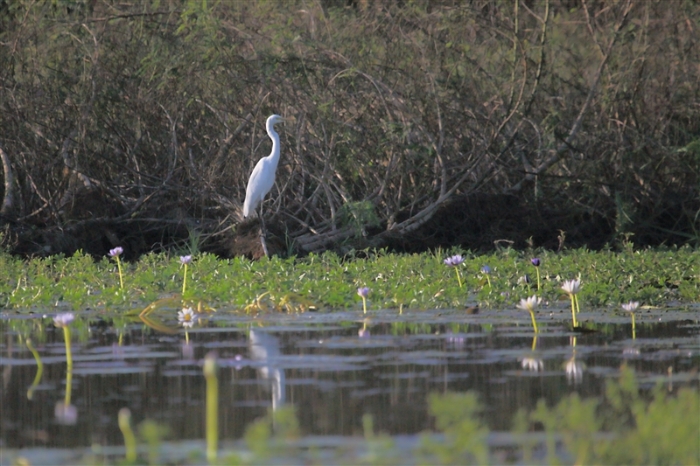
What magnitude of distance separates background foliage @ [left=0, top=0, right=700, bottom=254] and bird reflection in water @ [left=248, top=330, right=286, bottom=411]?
5.64m

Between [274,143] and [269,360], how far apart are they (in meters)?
6.44

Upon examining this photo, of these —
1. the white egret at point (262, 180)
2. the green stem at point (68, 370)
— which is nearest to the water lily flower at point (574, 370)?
the green stem at point (68, 370)

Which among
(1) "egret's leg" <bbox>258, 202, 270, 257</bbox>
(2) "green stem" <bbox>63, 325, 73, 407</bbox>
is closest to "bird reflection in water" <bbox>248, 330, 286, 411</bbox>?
(2) "green stem" <bbox>63, 325, 73, 407</bbox>

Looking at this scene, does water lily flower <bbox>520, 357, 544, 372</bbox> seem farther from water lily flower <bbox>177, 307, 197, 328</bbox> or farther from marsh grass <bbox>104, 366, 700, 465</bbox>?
water lily flower <bbox>177, 307, 197, 328</bbox>

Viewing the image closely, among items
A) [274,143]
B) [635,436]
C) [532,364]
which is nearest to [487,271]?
[532,364]

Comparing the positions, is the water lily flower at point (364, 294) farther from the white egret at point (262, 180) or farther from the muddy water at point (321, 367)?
the white egret at point (262, 180)

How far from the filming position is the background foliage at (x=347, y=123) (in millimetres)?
12352

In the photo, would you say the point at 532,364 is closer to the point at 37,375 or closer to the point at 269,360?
the point at 269,360

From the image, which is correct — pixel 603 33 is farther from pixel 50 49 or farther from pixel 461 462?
pixel 461 462

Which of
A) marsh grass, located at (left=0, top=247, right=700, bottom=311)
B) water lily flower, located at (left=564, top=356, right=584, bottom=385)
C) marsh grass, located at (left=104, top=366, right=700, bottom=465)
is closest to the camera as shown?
marsh grass, located at (left=104, top=366, right=700, bottom=465)

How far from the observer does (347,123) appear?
1227 cm

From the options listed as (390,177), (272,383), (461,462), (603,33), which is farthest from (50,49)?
(461,462)

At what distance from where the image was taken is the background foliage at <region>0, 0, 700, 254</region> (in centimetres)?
1235

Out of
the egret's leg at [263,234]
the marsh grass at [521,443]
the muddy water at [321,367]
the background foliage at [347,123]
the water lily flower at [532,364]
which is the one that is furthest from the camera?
the background foliage at [347,123]
